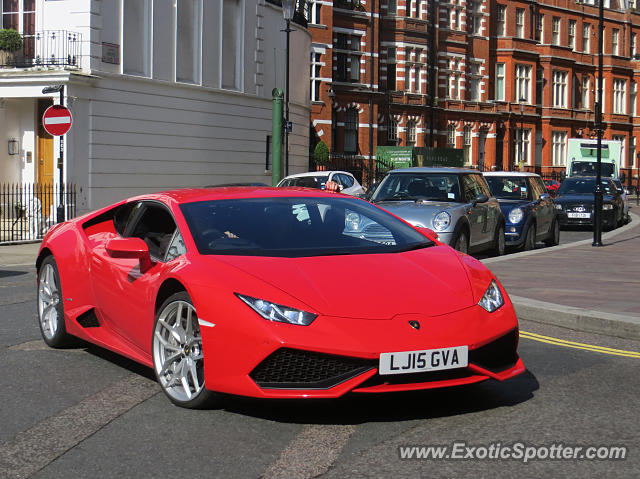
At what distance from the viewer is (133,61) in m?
28.2

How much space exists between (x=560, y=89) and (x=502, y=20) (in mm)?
8324

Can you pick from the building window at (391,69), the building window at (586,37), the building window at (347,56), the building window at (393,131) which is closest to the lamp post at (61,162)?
the building window at (347,56)

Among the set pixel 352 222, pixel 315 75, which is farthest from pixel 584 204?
pixel 315 75

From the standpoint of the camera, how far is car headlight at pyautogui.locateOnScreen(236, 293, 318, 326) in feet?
16.2

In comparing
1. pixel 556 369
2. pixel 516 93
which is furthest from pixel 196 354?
pixel 516 93

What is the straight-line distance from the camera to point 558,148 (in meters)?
71.9

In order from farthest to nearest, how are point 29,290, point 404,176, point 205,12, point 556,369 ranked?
point 205,12 < point 404,176 < point 29,290 < point 556,369

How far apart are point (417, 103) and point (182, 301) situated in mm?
54566

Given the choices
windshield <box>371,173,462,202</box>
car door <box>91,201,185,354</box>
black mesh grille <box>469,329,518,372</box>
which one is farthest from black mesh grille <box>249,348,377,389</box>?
windshield <box>371,173,462,202</box>

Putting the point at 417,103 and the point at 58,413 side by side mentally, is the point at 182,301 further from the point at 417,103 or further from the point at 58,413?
the point at 417,103

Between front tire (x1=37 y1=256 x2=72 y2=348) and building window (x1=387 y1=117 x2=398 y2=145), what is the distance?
164 feet

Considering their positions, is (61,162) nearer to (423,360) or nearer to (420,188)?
(420,188)

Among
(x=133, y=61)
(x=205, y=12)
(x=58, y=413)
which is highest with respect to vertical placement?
(x=205, y=12)

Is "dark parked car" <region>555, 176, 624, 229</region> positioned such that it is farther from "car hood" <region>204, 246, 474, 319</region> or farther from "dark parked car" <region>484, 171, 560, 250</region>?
"car hood" <region>204, 246, 474, 319</region>
